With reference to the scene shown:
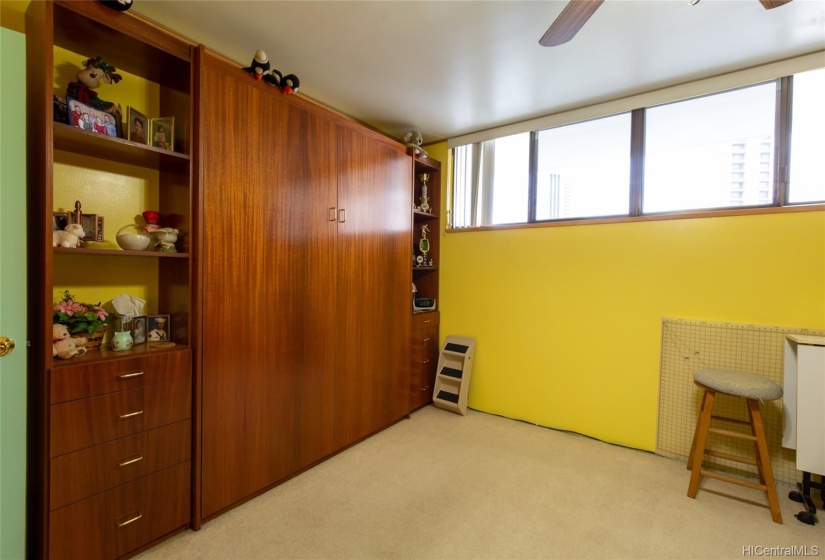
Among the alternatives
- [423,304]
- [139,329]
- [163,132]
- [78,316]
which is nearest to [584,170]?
[423,304]

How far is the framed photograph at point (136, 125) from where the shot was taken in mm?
1575

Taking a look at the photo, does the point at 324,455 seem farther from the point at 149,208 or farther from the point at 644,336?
the point at 644,336

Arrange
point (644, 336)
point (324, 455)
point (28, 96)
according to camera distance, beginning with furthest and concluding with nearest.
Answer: point (644, 336)
point (324, 455)
point (28, 96)

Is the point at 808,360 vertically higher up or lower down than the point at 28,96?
lower down

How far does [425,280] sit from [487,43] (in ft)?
6.63

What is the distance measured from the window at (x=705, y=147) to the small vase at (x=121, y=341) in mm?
3079

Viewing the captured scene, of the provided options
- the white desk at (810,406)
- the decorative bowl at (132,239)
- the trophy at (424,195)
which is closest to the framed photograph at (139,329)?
the decorative bowl at (132,239)

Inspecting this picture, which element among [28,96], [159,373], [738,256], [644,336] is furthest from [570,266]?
[28,96]

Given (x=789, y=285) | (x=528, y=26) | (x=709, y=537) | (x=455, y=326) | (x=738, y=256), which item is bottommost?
(x=709, y=537)

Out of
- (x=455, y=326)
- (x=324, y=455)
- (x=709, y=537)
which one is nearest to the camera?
(x=709, y=537)

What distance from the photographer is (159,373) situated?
1544mm

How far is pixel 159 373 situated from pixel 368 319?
4.19ft

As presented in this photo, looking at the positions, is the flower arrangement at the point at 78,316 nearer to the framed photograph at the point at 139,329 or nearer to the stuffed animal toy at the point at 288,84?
the framed photograph at the point at 139,329

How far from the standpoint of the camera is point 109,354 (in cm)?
148
